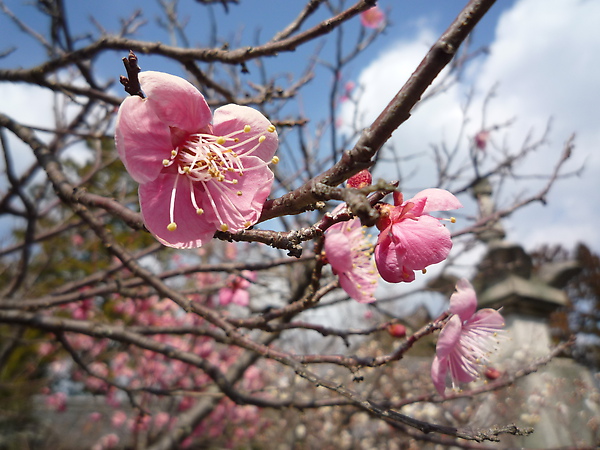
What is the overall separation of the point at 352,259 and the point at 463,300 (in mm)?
356

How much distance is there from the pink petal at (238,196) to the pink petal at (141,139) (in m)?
0.14

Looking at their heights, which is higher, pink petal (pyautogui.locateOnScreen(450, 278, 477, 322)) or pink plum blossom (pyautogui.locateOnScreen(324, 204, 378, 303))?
pink plum blossom (pyautogui.locateOnScreen(324, 204, 378, 303))

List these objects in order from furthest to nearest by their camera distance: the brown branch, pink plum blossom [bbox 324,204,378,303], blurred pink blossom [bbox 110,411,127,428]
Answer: blurred pink blossom [bbox 110,411,127,428]
pink plum blossom [bbox 324,204,378,303]
the brown branch

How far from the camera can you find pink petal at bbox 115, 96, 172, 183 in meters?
0.78

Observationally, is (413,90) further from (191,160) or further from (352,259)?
(352,259)

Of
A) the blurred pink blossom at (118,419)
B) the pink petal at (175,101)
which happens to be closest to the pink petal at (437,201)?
the pink petal at (175,101)

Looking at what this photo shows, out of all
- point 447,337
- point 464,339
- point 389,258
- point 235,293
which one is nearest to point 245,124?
point 389,258

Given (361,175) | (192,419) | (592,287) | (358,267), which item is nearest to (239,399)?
(358,267)

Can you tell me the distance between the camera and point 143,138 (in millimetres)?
860

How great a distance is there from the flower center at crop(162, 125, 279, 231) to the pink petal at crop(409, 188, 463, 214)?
38 cm

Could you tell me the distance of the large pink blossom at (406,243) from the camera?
0.82 meters

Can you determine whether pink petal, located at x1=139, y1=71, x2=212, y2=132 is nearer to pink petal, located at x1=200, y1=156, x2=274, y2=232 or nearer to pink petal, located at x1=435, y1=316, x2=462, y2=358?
pink petal, located at x1=200, y1=156, x2=274, y2=232

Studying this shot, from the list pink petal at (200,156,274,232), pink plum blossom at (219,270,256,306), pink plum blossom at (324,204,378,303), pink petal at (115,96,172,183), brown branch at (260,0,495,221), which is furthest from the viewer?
pink plum blossom at (219,270,256,306)

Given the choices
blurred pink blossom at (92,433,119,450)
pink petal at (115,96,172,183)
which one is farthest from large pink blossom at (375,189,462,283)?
blurred pink blossom at (92,433,119,450)
